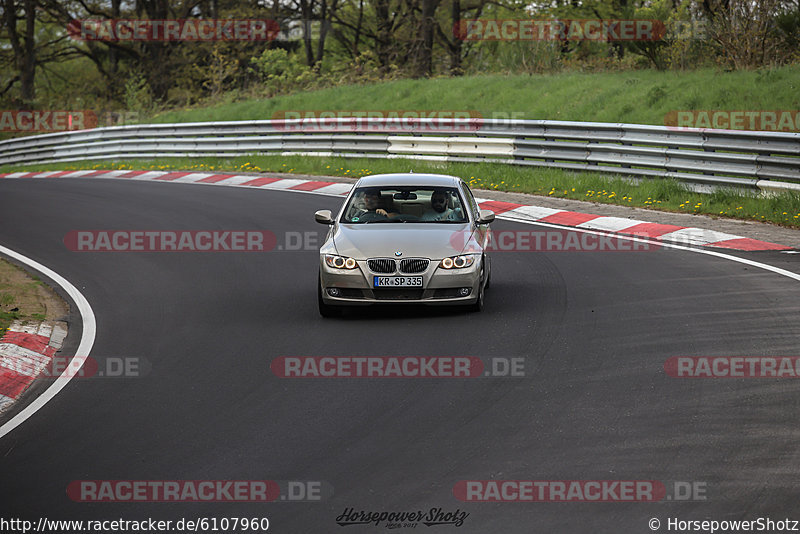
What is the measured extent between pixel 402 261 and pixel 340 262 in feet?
2.13

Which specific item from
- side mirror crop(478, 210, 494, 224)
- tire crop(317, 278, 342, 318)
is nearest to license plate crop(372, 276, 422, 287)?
tire crop(317, 278, 342, 318)

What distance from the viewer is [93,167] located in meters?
31.2

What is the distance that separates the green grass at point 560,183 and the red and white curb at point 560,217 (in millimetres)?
1292

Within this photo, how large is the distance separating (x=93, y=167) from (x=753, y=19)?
19166 millimetres

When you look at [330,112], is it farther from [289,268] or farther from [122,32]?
→ [122,32]

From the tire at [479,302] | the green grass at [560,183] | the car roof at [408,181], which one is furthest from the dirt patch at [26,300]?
the green grass at [560,183]

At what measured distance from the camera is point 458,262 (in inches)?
418

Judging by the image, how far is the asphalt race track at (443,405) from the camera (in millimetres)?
5879

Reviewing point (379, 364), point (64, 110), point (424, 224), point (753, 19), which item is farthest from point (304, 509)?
point (64, 110)

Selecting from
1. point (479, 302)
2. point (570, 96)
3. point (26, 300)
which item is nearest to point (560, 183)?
point (570, 96)

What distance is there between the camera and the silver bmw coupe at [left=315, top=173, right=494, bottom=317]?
10.5 m

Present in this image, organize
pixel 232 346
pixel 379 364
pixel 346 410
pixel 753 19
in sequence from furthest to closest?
pixel 753 19
pixel 232 346
pixel 379 364
pixel 346 410

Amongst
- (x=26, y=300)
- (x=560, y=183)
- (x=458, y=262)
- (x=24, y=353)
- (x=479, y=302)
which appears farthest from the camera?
(x=560, y=183)

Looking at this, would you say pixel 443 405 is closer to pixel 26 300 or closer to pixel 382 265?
pixel 382 265
